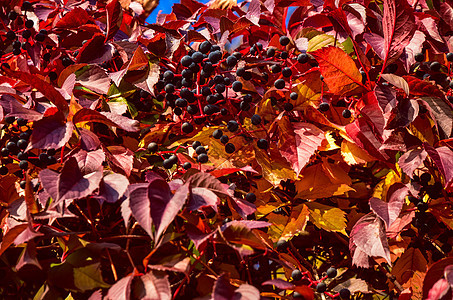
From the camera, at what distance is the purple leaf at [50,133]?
1.02m

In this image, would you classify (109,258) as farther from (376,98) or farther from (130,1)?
(130,1)

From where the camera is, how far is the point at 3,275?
3.59 ft

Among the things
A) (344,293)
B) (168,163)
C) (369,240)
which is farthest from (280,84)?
(344,293)

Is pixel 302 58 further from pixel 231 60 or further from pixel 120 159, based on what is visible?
pixel 120 159

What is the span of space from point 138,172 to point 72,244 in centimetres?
30

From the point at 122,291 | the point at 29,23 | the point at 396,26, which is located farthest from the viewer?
the point at 29,23

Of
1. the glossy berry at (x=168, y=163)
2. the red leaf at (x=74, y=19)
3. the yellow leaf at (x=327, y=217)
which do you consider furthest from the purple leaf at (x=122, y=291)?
the red leaf at (x=74, y=19)

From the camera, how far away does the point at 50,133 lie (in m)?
1.05

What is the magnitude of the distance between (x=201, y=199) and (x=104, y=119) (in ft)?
1.17

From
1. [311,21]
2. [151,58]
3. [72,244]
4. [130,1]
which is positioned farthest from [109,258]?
[130,1]

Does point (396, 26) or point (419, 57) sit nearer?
point (396, 26)

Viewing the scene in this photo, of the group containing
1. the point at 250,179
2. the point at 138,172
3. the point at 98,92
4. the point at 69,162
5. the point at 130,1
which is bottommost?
the point at 250,179

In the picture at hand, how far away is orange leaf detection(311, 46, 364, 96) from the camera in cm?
121

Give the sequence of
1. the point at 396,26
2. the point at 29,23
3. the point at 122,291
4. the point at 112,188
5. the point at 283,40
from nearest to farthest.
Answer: the point at 122,291 < the point at 112,188 < the point at 396,26 < the point at 283,40 < the point at 29,23
